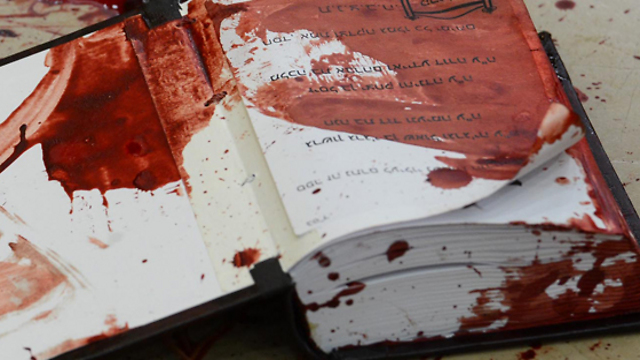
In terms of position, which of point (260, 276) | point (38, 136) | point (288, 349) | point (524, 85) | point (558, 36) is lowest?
point (288, 349)

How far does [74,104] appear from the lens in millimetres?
999

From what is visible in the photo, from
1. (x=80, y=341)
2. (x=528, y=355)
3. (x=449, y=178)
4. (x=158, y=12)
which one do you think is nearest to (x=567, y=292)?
(x=528, y=355)

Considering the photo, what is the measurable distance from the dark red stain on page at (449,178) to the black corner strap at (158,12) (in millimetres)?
503

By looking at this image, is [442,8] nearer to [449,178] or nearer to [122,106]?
[449,178]

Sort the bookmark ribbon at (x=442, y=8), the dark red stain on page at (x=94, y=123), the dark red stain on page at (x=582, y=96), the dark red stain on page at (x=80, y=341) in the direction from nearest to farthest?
the dark red stain on page at (x=80, y=341) → the dark red stain on page at (x=94, y=123) → the bookmark ribbon at (x=442, y=8) → the dark red stain on page at (x=582, y=96)

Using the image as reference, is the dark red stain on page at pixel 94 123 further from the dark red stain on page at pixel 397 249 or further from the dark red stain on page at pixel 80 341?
the dark red stain on page at pixel 397 249

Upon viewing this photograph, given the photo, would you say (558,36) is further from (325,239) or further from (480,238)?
(325,239)

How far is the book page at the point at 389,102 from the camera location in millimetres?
790

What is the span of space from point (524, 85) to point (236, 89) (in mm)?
399

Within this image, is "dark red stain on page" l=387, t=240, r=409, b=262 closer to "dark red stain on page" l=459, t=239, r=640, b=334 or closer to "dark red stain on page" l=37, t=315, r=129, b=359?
"dark red stain on page" l=459, t=239, r=640, b=334

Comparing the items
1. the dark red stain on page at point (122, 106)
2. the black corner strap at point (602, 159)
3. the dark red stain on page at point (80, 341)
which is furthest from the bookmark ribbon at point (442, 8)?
the dark red stain on page at point (80, 341)

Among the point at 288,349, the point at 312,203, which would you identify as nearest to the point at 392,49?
the point at 312,203

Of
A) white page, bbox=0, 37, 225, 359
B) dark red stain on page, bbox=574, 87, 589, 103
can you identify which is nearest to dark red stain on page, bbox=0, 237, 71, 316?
white page, bbox=0, 37, 225, 359

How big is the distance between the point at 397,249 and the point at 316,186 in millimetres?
124
